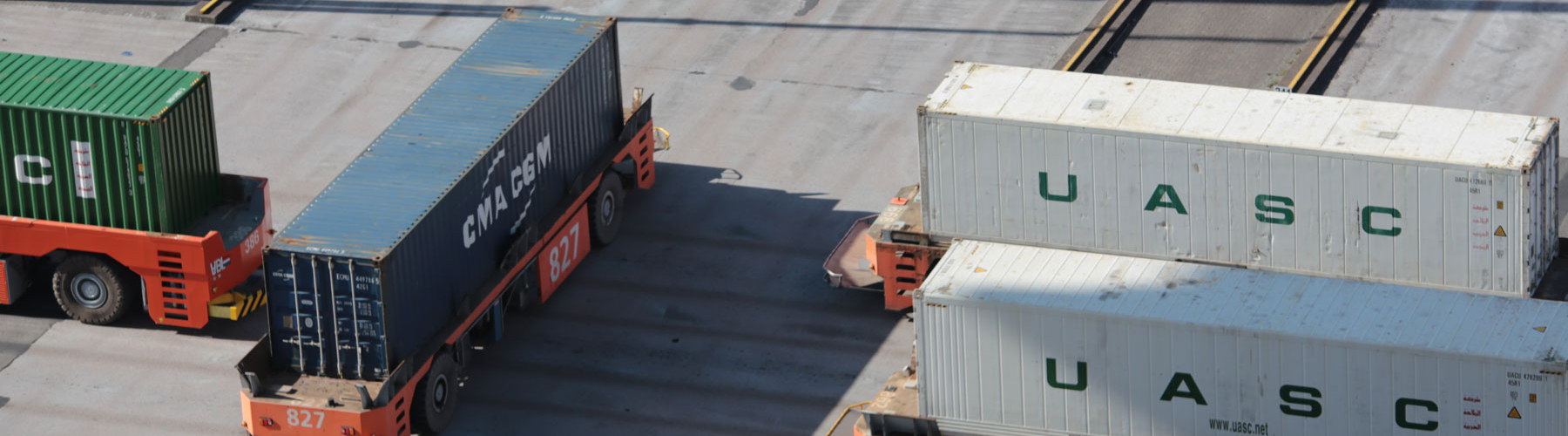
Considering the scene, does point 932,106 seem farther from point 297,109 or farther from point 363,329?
point 297,109

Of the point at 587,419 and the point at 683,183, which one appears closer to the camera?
the point at 587,419

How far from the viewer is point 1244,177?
27031 mm

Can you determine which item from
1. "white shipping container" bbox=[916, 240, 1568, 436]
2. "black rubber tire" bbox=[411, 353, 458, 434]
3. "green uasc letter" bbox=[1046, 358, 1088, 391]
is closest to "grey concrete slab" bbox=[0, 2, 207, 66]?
"black rubber tire" bbox=[411, 353, 458, 434]

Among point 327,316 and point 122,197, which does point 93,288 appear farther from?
point 327,316

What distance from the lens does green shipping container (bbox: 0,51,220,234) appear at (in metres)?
29.9

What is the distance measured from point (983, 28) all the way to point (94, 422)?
1892 centimetres

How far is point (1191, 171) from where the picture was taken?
1075 inches

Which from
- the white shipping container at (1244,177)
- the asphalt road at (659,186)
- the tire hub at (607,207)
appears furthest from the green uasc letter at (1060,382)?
the tire hub at (607,207)

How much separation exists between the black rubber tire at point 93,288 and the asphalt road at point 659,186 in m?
0.32

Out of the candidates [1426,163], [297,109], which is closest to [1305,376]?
[1426,163]

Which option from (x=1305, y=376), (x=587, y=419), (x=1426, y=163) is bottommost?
(x=587, y=419)

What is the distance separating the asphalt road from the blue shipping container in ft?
5.84

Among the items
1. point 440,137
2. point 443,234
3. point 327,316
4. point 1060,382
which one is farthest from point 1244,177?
point 327,316

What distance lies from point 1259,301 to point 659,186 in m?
13.3
